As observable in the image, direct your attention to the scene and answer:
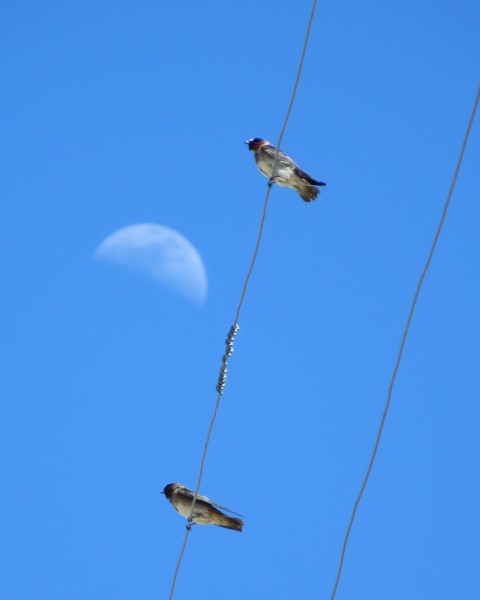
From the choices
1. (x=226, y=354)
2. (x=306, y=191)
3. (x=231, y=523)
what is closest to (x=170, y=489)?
(x=231, y=523)

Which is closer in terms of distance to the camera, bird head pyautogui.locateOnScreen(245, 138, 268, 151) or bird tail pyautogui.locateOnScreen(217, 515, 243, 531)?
bird tail pyautogui.locateOnScreen(217, 515, 243, 531)

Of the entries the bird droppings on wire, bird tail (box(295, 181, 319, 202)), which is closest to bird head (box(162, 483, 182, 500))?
bird tail (box(295, 181, 319, 202))

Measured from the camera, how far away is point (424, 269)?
591 centimetres

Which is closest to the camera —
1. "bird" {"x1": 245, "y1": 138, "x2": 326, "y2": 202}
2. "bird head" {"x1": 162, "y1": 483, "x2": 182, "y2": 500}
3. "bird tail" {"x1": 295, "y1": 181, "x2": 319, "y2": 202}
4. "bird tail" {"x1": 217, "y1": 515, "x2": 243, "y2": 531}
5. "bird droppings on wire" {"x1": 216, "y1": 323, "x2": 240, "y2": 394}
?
"bird droppings on wire" {"x1": 216, "y1": 323, "x2": 240, "y2": 394}

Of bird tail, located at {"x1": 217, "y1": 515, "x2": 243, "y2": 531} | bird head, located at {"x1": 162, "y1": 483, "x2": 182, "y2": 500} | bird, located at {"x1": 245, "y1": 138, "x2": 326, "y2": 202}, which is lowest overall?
bird tail, located at {"x1": 217, "y1": 515, "x2": 243, "y2": 531}

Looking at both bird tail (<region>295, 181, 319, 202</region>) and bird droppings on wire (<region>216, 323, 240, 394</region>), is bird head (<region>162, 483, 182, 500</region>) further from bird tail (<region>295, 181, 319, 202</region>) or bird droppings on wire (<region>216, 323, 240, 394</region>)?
bird droppings on wire (<region>216, 323, 240, 394</region>)

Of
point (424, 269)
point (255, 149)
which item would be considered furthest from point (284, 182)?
point (424, 269)

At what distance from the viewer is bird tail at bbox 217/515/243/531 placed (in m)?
9.72

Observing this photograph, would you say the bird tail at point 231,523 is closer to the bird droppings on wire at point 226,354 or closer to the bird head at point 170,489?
the bird head at point 170,489

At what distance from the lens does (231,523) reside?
32.2 ft

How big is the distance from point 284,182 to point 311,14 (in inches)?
144

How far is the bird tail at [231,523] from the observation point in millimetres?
9719

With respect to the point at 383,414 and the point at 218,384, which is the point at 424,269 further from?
the point at 218,384

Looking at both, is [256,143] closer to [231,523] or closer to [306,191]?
[306,191]
